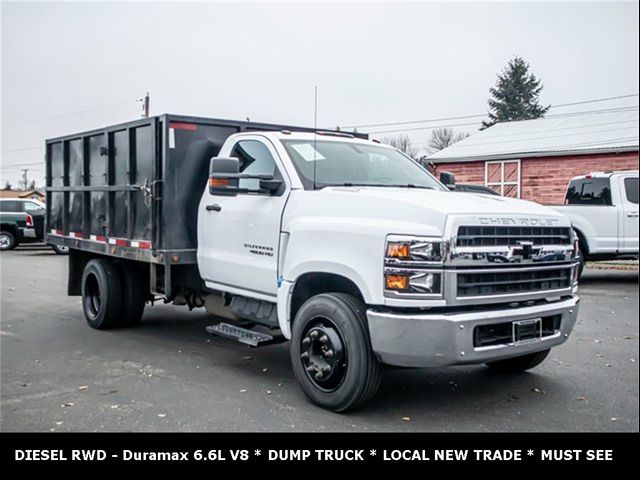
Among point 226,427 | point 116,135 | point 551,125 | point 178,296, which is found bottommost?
point 226,427

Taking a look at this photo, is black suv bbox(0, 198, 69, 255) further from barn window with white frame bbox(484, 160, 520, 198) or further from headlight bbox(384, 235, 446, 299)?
headlight bbox(384, 235, 446, 299)

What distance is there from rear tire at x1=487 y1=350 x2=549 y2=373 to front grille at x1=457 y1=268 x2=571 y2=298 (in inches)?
37.4

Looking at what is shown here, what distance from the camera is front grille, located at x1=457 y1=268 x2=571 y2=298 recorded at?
4.54 m

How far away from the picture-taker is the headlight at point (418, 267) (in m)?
4.43

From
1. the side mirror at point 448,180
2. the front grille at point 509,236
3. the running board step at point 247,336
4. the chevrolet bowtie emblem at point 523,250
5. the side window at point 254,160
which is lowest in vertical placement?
the running board step at point 247,336

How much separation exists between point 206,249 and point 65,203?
351cm

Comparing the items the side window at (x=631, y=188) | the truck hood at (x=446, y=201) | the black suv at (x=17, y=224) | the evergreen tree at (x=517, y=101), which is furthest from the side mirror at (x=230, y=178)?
the evergreen tree at (x=517, y=101)

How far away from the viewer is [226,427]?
4641 mm

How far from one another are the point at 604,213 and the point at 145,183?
8.98 m

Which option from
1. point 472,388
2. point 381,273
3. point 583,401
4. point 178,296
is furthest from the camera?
point 178,296

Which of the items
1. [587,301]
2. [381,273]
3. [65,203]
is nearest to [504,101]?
[587,301]

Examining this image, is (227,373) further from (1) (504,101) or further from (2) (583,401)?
(1) (504,101)

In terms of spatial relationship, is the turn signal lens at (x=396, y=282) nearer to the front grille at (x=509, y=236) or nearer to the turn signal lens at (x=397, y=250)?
the turn signal lens at (x=397, y=250)

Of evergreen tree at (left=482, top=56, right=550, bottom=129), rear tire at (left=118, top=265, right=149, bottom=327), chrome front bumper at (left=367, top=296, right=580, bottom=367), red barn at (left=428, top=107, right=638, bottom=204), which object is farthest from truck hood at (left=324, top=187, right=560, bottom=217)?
evergreen tree at (left=482, top=56, right=550, bottom=129)
